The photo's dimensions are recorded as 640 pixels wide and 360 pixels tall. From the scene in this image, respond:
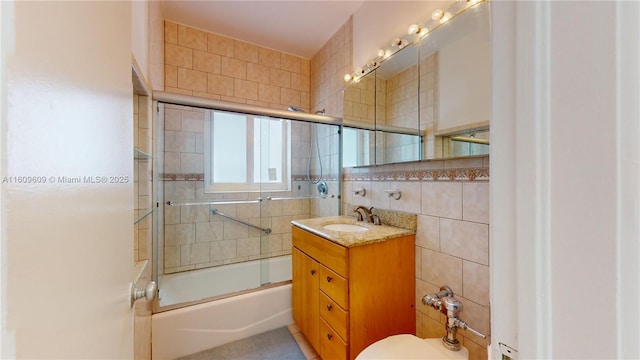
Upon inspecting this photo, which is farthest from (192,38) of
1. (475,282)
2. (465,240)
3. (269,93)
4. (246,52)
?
(475,282)

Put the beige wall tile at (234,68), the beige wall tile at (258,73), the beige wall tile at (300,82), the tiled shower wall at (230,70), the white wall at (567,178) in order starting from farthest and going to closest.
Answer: the beige wall tile at (300,82)
the beige wall tile at (258,73)
the beige wall tile at (234,68)
the tiled shower wall at (230,70)
the white wall at (567,178)

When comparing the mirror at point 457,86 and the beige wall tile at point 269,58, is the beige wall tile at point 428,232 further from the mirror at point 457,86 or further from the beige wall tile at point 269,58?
the beige wall tile at point 269,58

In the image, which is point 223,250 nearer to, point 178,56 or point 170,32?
point 178,56

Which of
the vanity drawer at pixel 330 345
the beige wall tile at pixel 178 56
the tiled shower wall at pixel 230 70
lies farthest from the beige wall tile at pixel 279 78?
the vanity drawer at pixel 330 345

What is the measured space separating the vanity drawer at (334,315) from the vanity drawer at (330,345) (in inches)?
1.5

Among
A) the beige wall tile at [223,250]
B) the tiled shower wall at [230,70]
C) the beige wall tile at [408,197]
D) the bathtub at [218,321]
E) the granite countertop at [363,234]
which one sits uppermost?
the tiled shower wall at [230,70]

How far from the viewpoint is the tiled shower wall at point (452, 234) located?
113 centimetres

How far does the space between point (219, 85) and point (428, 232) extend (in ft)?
7.83

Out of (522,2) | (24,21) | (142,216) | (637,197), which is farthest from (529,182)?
(142,216)

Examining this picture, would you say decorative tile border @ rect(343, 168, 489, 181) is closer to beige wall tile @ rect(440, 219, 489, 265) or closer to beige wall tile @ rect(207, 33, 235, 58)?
beige wall tile @ rect(440, 219, 489, 265)

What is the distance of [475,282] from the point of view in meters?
1.15

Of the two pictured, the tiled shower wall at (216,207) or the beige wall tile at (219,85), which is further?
the beige wall tile at (219,85)

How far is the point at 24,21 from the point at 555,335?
0.71m

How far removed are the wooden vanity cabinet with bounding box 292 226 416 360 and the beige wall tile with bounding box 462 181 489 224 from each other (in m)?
0.39
